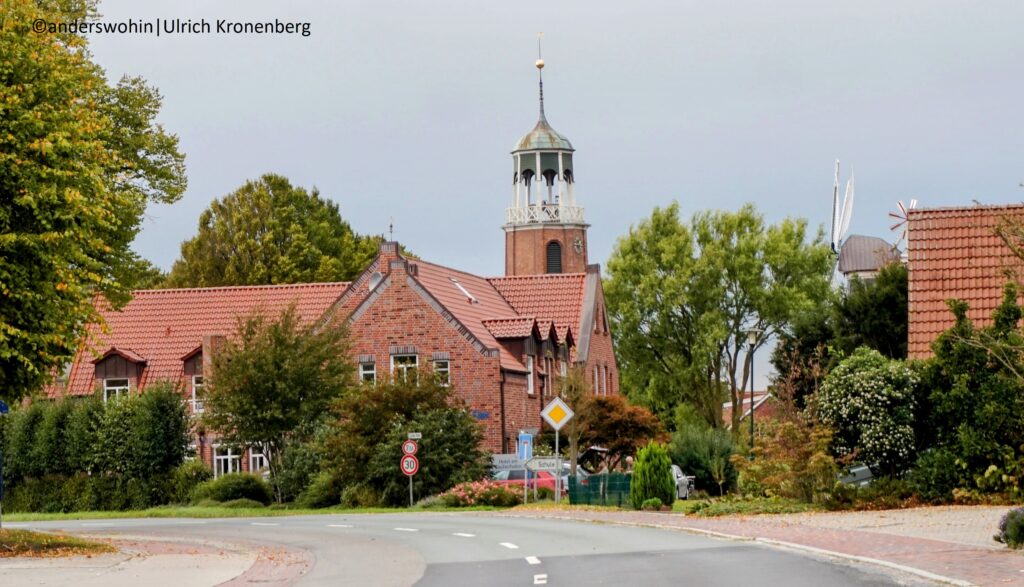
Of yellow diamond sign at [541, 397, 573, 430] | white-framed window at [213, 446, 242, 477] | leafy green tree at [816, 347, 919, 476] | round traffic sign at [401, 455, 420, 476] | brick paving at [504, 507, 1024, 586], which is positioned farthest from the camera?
white-framed window at [213, 446, 242, 477]

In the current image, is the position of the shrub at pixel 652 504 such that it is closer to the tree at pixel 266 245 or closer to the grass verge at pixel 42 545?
the grass verge at pixel 42 545

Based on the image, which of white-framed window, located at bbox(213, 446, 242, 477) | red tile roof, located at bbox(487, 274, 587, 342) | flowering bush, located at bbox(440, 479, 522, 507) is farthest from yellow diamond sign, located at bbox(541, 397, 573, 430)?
red tile roof, located at bbox(487, 274, 587, 342)

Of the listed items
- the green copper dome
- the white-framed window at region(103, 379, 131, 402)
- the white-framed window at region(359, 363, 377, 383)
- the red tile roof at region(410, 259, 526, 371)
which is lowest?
the white-framed window at region(103, 379, 131, 402)

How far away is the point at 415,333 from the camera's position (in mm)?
59719

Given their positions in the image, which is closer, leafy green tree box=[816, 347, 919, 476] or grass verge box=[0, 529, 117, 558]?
grass verge box=[0, 529, 117, 558]

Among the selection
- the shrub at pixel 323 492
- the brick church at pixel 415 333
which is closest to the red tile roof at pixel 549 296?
the brick church at pixel 415 333

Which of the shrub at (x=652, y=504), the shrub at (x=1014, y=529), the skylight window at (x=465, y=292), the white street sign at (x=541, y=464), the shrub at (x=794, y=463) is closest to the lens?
the shrub at (x=1014, y=529)

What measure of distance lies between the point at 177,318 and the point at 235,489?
18.0m

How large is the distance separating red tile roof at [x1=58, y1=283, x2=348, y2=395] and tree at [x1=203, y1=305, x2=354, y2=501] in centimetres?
1315

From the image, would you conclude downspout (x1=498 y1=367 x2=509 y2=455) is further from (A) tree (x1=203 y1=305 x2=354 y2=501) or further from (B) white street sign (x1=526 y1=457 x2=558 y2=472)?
(B) white street sign (x1=526 y1=457 x2=558 y2=472)

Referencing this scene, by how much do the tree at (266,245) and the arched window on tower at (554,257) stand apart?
13642mm

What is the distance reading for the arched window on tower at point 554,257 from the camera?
97512 millimetres

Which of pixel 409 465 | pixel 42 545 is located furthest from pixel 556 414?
pixel 42 545

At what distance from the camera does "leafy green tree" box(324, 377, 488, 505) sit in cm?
4559
